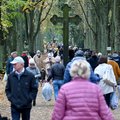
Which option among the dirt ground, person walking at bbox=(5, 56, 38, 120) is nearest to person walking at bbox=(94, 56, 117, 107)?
the dirt ground

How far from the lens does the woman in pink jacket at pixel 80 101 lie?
21.3 ft

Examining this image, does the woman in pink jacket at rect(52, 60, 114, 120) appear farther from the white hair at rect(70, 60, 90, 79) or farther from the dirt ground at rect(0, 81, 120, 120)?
the dirt ground at rect(0, 81, 120, 120)

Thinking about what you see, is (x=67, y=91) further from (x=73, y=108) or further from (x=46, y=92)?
(x=46, y=92)

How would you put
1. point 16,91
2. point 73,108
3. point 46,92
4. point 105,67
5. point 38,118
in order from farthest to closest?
point 46,92 < point 38,118 < point 105,67 < point 16,91 < point 73,108

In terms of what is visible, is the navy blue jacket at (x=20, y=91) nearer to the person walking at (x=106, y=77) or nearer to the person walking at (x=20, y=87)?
the person walking at (x=20, y=87)

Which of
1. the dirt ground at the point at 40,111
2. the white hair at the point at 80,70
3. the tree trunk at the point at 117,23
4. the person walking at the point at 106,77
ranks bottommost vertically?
the dirt ground at the point at 40,111

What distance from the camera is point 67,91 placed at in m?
6.55

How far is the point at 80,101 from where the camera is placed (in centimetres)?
651

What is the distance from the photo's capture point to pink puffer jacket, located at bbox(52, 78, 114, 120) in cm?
648

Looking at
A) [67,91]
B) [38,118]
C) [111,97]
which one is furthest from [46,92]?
[67,91]

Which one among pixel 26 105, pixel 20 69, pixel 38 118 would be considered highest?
pixel 20 69

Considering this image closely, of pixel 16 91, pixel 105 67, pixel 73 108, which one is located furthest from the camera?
pixel 105 67

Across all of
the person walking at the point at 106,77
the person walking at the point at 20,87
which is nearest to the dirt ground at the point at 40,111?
the person walking at the point at 106,77

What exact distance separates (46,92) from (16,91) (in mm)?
7796
